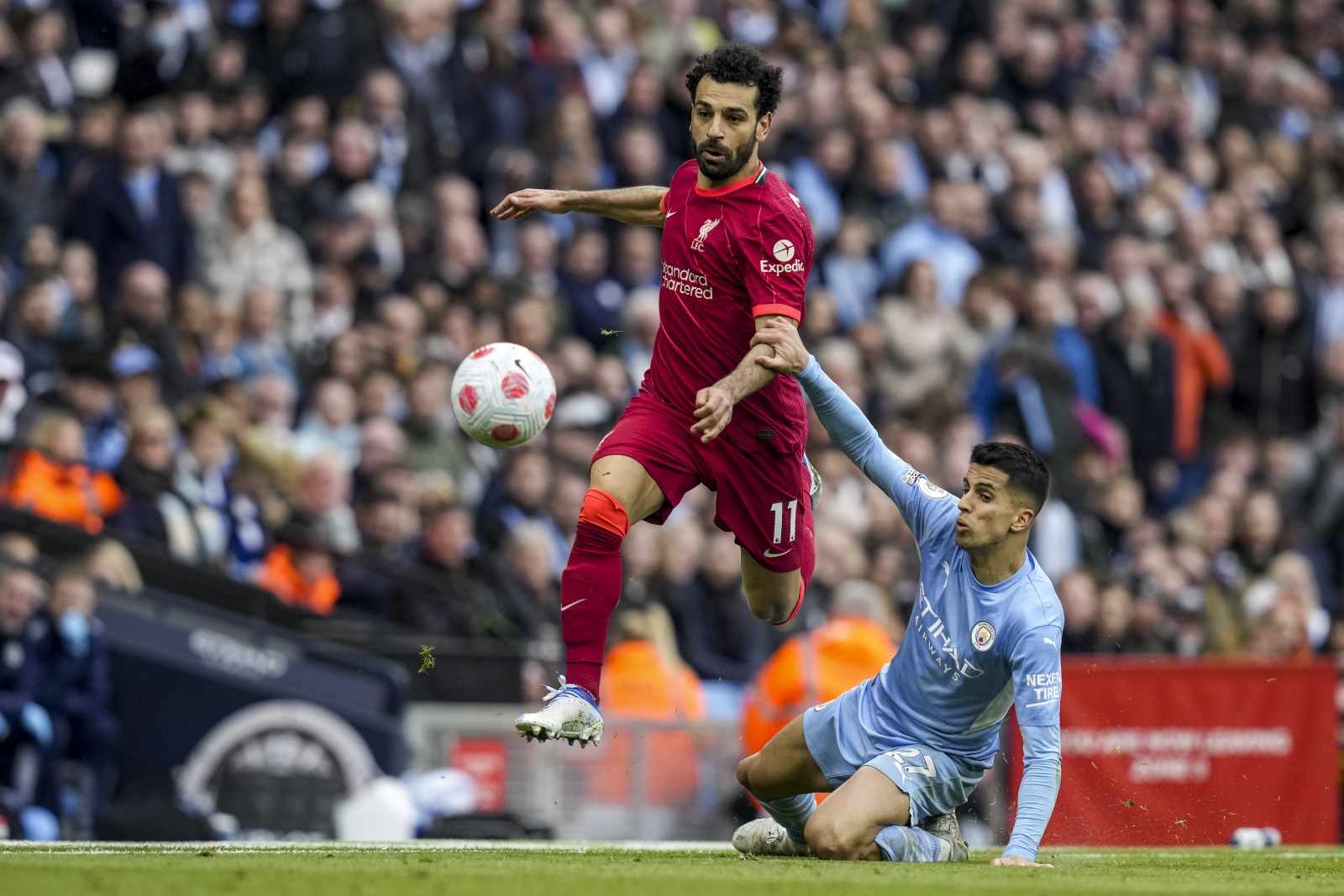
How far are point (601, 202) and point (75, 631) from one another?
3976 mm

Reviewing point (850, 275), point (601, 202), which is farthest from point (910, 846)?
point (850, 275)

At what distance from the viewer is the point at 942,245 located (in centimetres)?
1562

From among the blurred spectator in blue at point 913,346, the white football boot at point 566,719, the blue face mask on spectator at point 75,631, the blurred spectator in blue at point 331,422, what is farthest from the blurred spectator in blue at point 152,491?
the blurred spectator in blue at point 913,346

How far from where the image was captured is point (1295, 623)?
12.8 meters

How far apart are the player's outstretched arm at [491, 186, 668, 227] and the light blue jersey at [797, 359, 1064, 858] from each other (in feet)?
3.48

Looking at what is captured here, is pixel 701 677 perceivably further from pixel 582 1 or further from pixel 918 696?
pixel 582 1

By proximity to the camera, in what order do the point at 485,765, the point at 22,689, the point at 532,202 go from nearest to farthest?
1. the point at 532,202
2. the point at 22,689
3. the point at 485,765

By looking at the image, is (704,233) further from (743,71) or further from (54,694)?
(54,694)

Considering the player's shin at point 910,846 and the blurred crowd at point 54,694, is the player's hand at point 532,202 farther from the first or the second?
the blurred crowd at point 54,694

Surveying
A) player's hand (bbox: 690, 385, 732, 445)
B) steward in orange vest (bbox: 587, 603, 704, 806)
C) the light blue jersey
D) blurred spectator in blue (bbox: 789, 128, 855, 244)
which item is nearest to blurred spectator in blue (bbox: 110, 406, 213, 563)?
steward in orange vest (bbox: 587, 603, 704, 806)

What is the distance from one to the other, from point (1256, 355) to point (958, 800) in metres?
10.0

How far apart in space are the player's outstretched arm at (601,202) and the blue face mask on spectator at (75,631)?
3597 mm

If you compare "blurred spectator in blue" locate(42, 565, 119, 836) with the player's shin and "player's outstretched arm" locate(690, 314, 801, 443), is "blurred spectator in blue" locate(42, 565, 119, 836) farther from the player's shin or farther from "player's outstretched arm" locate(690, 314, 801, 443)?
the player's shin

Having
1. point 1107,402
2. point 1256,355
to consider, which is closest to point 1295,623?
point 1107,402
